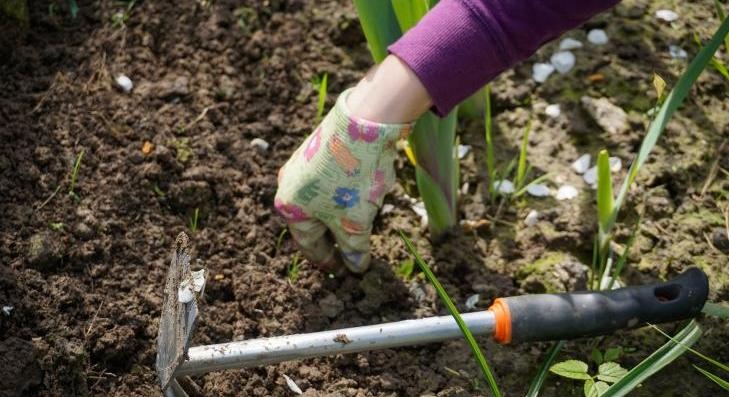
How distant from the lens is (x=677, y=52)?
1970mm

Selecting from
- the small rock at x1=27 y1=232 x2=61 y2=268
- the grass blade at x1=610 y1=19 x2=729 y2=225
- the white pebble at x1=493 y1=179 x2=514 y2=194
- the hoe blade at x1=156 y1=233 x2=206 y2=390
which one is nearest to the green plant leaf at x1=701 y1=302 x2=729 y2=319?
the grass blade at x1=610 y1=19 x2=729 y2=225

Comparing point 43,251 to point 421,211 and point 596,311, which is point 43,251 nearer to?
point 421,211

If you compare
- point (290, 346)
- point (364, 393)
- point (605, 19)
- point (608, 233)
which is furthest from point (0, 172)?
point (605, 19)

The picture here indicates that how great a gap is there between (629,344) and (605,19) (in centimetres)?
85

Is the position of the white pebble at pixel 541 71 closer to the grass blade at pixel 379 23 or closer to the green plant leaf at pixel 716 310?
the grass blade at pixel 379 23

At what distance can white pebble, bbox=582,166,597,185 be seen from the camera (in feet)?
5.91

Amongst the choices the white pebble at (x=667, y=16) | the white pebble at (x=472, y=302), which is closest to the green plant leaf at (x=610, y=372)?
the white pebble at (x=472, y=302)

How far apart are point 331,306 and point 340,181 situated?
28cm

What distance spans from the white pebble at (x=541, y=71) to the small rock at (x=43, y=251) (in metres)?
1.12

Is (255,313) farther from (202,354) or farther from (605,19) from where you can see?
(605,19)

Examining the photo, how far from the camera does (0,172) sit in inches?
64.7

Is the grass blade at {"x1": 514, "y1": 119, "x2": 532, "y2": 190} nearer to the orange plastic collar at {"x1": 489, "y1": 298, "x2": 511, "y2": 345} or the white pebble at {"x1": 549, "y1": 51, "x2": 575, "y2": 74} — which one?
the white pebble at {"x1": 549, "y1": 51, "x2": 575, "y2": 74}

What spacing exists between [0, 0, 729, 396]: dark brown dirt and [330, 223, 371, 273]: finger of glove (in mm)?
40

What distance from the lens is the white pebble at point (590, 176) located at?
1.80m
